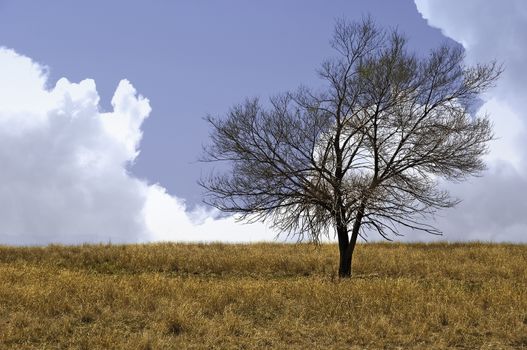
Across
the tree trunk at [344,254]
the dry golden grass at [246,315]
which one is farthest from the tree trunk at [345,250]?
the dry golden grass at [246,315]

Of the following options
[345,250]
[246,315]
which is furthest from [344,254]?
[246,315]

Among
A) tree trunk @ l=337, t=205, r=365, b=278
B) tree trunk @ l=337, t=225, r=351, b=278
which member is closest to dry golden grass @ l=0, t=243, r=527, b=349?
tree trunk @ l=337, t=205, r=365, b=278

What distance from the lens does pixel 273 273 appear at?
65.3ft

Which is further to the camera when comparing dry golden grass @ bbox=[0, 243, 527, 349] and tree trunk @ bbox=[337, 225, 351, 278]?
tree trunk @ bbox=[337, 225, 351, 278]

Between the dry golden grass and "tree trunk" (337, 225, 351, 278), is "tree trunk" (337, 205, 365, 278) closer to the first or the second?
"tree trunk" (337, 225, 351, 278)

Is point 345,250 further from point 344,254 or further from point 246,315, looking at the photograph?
point 246,315

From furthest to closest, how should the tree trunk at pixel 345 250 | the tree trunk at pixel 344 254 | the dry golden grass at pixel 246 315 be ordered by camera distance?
the tree trunk at pixel 344 254
the tree trunk at pixel 345 250
the dry golden grass at pixel 246 315

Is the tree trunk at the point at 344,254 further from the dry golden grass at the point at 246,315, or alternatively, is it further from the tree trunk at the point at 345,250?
the dry golden grass at the point at 246,315

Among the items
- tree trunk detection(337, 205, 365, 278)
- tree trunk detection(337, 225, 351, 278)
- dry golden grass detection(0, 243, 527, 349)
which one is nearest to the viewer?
dry golden grass detection(0, 243, 527, 349)

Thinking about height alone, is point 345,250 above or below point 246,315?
above

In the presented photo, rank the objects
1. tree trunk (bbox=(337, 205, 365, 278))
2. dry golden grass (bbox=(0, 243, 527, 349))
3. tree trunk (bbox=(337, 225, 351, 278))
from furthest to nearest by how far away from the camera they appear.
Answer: tree trunk (bbox=(337, 225, 351, 278)), tree trunk (bbox=(337, 205, 365, 278)), dry golden grass (bbox=(0, 243, 527, 349))

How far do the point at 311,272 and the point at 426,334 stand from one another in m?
10.8

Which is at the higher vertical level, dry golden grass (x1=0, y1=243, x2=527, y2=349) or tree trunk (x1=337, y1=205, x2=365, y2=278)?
tree trunk (x1=337, y1=205, x2=365, y2=278)

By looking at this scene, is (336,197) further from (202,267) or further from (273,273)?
(202,267)
